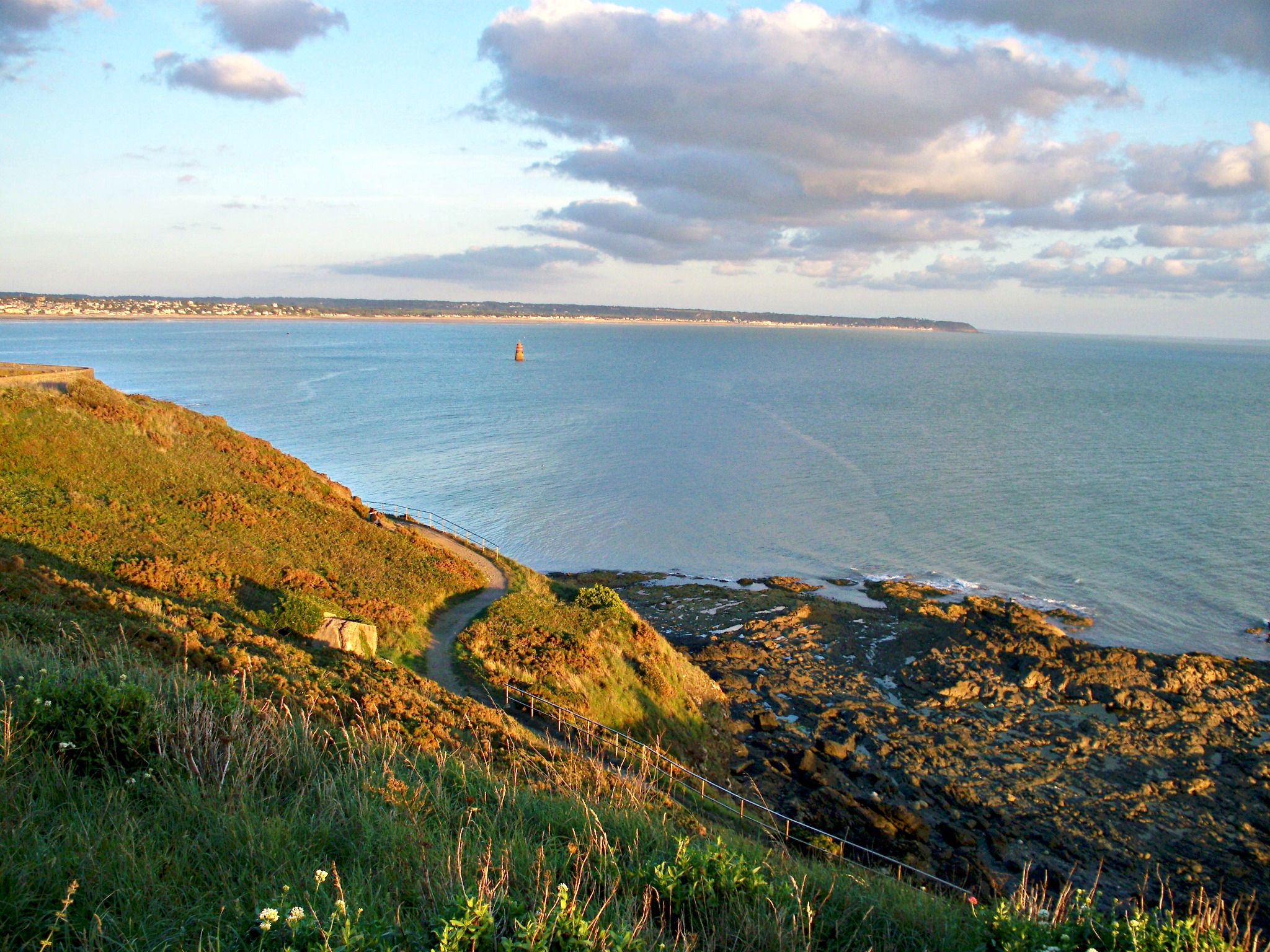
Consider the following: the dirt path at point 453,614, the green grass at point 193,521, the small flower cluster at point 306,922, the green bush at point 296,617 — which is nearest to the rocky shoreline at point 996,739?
the dirt path at point 453,614

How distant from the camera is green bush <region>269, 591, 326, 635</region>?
16625 millimetres

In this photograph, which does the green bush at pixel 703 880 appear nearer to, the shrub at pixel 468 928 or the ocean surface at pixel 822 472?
the shrub at pixel 468 928

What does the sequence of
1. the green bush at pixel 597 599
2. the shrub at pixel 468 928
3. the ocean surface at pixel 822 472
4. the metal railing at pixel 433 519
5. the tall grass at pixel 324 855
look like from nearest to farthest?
the shrub at pixel 468 928, the tall grass at pixel 324 855, the green bush at pixel 597 599, the metal railing at pixel 433 519, the ocean surface at pixel 822 472

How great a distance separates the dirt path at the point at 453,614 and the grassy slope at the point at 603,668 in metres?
0.52

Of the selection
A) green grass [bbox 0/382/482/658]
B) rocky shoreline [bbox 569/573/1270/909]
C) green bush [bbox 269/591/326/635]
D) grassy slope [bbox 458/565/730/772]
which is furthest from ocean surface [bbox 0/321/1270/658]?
green bush [bbox 269/591/326/635]

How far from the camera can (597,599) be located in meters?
25.0

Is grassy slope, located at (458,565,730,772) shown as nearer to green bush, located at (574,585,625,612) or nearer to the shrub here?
green bush, located at (574,585,625,612)

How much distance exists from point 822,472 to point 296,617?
149ft

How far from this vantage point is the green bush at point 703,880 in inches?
232

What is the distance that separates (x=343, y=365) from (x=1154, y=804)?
4897 inches

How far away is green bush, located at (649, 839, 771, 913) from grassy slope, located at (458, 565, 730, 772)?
12520 millimetres

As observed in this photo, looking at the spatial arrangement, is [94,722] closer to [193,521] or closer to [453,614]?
[453,614]

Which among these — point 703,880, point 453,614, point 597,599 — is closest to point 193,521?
point 453,614

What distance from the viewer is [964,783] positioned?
20000 mm
